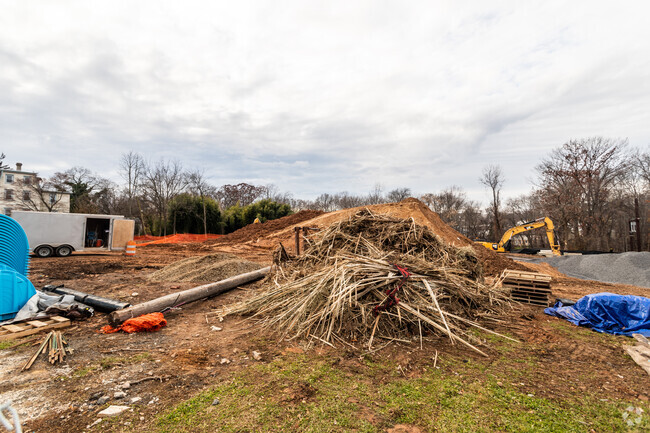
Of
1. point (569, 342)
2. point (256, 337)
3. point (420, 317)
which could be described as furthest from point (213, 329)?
point (569, 342)

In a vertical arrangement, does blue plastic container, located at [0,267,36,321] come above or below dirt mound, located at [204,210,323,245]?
below

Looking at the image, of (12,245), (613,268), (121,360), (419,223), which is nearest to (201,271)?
(12,245)

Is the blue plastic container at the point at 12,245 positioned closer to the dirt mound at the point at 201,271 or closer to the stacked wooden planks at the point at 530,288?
the dirt mound at the point at 201,271

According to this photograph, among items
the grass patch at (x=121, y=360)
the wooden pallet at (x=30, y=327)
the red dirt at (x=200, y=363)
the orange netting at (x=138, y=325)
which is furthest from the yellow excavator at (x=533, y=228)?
the wooden pallet at (x=30, y=327)

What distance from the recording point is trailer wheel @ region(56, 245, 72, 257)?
13520 millimetres

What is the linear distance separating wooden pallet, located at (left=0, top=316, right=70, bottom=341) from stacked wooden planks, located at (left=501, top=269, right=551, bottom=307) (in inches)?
358

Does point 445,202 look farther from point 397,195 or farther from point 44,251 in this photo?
point 44,251

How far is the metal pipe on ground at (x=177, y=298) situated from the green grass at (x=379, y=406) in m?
2.87

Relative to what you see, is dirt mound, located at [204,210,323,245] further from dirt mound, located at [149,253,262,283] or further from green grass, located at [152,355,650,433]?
green grass, located at [152,355,650,433]

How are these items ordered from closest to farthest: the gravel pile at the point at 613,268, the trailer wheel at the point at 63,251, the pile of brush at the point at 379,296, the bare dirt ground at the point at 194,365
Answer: the bare dirt ground at the point at 194,365 < the pile of brush at the point at 379,296 < the gravel pile at the point at 613,268 < the trailer wheel at the point at 63,251

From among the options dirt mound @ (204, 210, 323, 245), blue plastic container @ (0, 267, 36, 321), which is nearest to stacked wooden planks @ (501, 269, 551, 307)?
blue plastic container @ (0, 267, 36, 321)

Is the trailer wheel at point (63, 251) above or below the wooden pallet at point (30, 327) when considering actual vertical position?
above

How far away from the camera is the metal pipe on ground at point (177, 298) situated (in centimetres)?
483

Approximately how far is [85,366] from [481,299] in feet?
21.3
